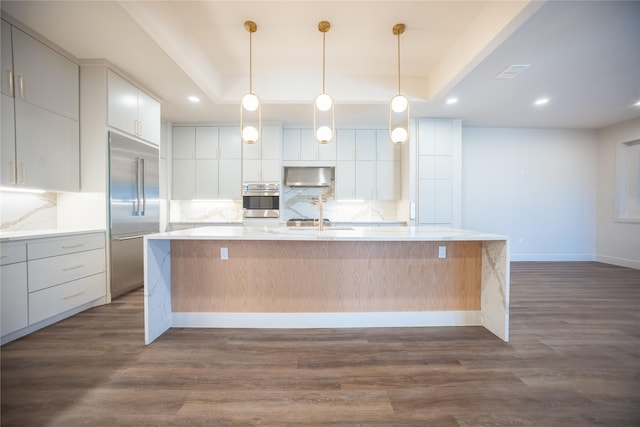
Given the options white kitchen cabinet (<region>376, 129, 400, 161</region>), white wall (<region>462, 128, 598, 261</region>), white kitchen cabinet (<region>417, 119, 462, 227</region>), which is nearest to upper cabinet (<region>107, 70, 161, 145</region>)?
white kitchen cabinet (<region>376, 129, 400, 161</region>)

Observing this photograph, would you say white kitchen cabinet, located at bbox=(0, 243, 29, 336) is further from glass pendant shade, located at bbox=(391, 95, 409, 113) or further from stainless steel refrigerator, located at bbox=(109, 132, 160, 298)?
glass pendant shade, located at bbox=(391, 95, 409, 113)

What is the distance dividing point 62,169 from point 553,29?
4.99 meters

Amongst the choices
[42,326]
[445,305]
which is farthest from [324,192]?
[42,326]

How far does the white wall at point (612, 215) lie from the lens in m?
5.00

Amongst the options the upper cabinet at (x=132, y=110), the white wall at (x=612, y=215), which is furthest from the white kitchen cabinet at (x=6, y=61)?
the white wall at (x=612, y=215)

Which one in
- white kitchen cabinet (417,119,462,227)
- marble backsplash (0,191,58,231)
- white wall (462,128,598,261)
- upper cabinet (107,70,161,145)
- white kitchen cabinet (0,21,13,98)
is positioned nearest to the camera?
white kitchen cabinet (0,21,13,98)

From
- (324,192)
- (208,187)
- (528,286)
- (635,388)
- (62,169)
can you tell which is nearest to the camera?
(635,388)

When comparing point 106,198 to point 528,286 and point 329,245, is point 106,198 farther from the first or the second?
point 528,286

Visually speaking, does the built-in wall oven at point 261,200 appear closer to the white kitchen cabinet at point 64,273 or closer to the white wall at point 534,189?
the white kitchen cabinet at point 64,273

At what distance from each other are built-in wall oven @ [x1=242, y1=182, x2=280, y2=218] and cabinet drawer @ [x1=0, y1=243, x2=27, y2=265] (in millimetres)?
2950

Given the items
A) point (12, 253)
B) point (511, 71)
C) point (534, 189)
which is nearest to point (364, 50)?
point (511, 71)

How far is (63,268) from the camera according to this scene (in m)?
2.62

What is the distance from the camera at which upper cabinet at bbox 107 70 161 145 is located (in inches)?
123

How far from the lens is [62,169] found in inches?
113
